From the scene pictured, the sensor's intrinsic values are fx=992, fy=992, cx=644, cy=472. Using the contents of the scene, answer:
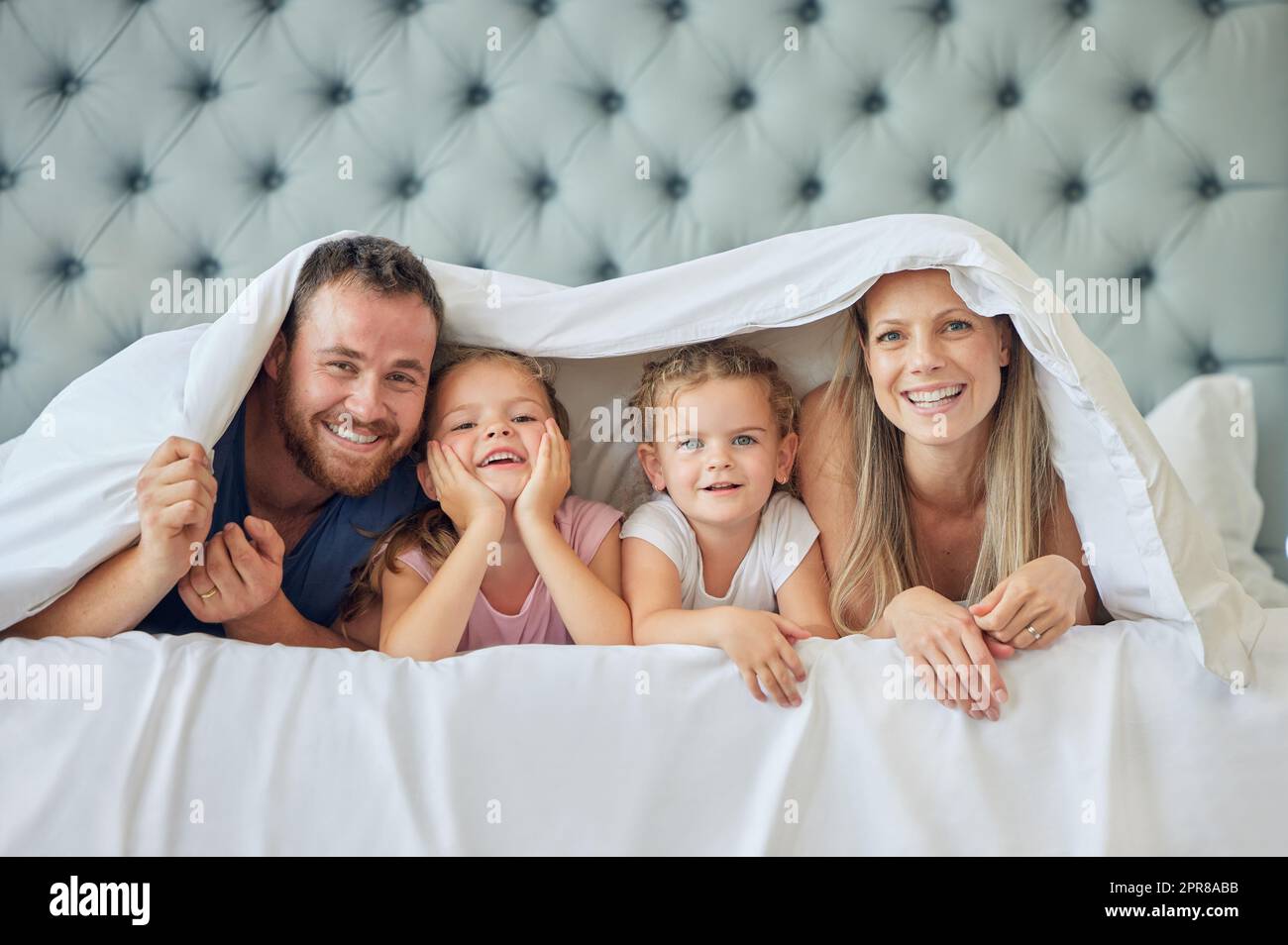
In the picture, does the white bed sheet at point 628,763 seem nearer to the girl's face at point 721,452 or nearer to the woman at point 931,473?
the woman at point 931,473

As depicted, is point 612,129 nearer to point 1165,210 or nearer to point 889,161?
point 889,161

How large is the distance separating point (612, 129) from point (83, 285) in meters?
0.89

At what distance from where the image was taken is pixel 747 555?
120cm

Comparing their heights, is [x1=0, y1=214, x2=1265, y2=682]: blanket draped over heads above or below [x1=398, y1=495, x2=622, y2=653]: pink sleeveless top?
above

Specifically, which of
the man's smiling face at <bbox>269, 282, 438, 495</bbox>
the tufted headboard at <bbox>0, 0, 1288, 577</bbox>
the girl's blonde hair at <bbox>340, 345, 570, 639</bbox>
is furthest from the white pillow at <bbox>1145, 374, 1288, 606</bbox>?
the man's smiling face at <bbox>269, 282, 438, 495</bbox>

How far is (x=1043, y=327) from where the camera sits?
38.5 inches

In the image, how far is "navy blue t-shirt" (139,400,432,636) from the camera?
3.85 ft

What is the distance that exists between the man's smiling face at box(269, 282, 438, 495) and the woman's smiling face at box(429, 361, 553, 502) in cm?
4

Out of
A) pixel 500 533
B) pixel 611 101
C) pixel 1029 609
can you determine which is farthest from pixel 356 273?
Result: pixel 1029 609

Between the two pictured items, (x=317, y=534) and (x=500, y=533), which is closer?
(x=500, y=533)

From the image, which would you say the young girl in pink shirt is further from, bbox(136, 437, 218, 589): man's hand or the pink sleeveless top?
bbox(136, 437, 218, 589): man's hand

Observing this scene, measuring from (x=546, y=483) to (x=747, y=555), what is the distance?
0.26 metres

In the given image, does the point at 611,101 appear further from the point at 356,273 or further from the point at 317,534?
the point at 317,534
